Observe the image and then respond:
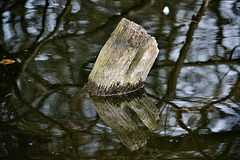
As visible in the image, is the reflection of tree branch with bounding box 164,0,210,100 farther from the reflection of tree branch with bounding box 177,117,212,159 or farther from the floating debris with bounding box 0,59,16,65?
the floating debris with bounding box 0,59,16,65

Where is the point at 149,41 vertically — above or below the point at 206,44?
above

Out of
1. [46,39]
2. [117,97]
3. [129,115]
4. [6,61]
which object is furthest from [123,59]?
[46,39]

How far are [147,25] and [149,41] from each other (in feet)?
8.40

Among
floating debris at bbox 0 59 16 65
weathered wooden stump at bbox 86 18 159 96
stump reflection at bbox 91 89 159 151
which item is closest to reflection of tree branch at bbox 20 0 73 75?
floating debris at bbox 0 59 16 65

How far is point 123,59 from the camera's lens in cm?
408

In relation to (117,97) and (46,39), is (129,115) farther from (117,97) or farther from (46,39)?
(46,39)

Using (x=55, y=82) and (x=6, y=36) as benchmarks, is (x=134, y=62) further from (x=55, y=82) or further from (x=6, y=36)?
(x=6, y=36)

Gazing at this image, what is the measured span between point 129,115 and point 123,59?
2.31ft

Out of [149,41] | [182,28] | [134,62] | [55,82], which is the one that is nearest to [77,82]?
[55,82]

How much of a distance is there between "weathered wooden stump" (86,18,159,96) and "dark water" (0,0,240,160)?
18 centimetres

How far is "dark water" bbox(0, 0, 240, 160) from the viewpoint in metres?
3.27

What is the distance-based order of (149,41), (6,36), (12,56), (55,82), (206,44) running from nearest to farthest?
1. (149,41)
2. (55,82)
3. (12,56)
4. (206,44)
5. (6,36)

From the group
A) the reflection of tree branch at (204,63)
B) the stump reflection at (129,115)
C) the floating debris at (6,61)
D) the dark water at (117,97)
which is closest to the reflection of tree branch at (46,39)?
the dark water at (117,97)

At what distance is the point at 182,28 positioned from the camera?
6.41 metres
